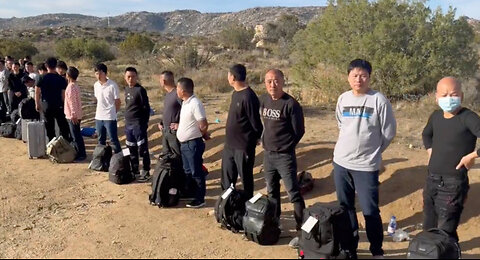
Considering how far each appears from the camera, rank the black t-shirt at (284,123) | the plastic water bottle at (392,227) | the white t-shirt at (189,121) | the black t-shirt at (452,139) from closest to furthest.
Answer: the black t-shirt at (452,139), the black t-shirt at (284,123), the plastic water bottle at (392,227), the white t-shirt at (189,121)

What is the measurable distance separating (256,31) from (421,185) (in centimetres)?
4252

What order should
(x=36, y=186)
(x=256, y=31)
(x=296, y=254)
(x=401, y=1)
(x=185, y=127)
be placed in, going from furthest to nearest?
(x=256, y=31) < (x=401, y=1) < (x=36, y=186) < (x=185, y=127) < (x=296, y=254)

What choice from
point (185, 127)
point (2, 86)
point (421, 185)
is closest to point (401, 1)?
point (421, 185)

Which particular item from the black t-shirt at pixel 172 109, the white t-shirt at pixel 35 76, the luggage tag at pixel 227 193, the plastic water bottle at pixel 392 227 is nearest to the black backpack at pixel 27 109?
the white t-shirt at pixel 35 76

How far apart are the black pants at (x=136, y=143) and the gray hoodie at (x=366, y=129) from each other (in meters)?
4.06

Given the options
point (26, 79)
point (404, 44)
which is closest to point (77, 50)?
point (26, 79)

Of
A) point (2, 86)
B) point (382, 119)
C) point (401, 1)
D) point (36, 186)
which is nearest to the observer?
point (382, 119)

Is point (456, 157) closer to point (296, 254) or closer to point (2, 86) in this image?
point (296, 254)

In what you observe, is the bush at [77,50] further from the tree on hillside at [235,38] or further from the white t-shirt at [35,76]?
the white t-shirt at [35,76]

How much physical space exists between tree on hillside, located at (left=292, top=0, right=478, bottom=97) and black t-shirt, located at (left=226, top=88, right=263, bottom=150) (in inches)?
346

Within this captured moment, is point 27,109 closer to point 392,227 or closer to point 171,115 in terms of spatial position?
point 171,115

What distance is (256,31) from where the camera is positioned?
47781 millimetres

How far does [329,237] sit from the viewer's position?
455cm

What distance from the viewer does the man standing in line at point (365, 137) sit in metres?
4.51
